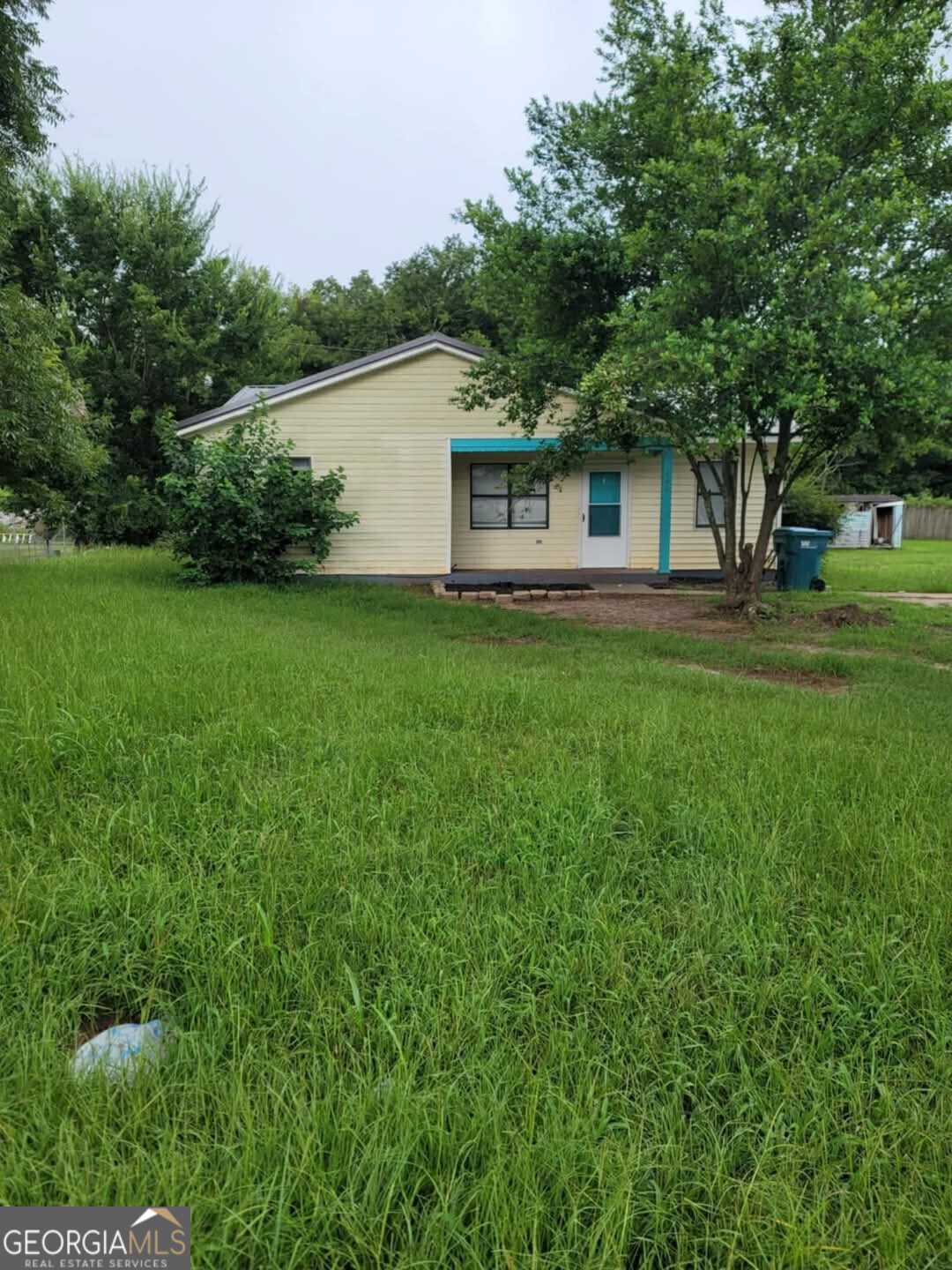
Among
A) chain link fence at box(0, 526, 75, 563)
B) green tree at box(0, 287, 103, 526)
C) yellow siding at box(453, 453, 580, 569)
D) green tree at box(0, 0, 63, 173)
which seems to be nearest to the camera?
green tree at box(0, 287, 103, 526)

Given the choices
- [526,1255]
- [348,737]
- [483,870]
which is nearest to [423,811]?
[483,870]

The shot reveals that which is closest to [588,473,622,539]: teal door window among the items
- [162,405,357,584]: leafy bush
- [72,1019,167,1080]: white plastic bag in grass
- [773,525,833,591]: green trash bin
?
[773,525,833,591]: green trash bin

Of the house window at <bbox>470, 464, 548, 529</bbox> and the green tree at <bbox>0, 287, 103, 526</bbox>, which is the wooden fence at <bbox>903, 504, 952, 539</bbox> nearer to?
the house window at <bbox>470, 464, 548, 529</bbox>

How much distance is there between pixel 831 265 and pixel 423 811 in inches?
276

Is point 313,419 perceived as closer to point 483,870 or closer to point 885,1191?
point 483,870

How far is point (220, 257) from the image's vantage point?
2269 cm

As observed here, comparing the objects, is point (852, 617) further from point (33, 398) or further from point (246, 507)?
point (33, 398)

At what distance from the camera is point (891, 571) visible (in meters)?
16.5

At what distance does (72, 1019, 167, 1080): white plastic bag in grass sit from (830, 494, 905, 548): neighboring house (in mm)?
31519

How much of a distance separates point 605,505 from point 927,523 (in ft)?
88.3

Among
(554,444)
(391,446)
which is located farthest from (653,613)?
(391,446)

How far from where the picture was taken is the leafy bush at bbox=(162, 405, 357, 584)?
11.4 m

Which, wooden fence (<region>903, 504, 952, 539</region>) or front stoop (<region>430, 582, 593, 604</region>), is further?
wooden fence (<region>903, 504, 952, 539</region>)

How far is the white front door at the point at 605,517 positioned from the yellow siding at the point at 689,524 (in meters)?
0.94
